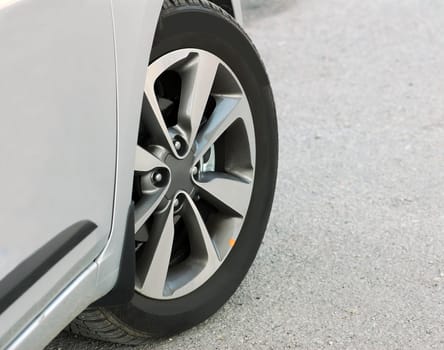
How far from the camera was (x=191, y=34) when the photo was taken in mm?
2076

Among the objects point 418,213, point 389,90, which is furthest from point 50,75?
point 389,90

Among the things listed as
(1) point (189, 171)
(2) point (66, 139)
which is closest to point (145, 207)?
(1) point (189, 171)

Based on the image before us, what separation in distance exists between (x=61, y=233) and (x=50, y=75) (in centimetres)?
35

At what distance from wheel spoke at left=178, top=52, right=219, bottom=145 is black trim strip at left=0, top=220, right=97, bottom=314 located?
0.52 meters

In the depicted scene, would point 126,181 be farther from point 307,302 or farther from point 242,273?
point 307,302

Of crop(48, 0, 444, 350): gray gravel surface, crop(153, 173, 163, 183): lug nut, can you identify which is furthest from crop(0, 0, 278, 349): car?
crop(48, 0, 444, 350): gray gravel surface

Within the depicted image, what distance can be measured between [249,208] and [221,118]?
0.34m

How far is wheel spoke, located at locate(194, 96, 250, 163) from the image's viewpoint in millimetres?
2264

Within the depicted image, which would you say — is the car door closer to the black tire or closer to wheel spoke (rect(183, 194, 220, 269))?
the black tire

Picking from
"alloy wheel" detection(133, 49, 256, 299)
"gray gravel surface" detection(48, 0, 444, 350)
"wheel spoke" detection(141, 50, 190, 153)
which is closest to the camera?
"wheel spoke" detection(141, 50, 190, 153)

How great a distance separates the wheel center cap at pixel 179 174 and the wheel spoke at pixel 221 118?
0.25 feet

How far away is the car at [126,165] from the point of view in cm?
153

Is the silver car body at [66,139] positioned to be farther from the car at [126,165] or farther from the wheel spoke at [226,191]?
the wheel spoke at [226,191]

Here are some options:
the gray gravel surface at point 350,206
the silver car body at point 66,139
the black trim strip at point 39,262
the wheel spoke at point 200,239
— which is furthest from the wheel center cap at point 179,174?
the gray gravel surface at point 350,206
